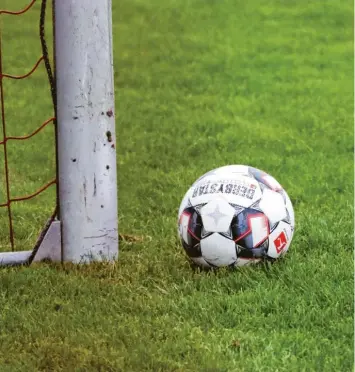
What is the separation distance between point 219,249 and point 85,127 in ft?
2.76

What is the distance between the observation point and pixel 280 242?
4137mm

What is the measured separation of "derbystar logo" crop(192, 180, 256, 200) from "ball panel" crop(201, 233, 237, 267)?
22 cm

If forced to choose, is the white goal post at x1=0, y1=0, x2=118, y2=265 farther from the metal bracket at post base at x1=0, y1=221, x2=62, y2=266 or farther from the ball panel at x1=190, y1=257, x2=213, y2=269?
the ball panel at x1=190, y1=257, x2=213, y2=269

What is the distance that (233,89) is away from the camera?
28.2 ft

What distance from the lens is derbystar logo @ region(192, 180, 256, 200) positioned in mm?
4129

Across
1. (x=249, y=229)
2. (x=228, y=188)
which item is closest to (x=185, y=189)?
(x=228, y=188)

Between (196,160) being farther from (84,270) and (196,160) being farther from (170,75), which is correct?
(170,75)

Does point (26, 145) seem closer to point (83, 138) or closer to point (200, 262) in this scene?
point (83, 138)

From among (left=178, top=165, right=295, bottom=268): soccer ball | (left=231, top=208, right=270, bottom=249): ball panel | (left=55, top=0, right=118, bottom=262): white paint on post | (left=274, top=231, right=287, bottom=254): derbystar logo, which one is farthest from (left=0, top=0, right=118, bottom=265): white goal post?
(left=274, top=231, right=287, bottom=254): derbystar logo

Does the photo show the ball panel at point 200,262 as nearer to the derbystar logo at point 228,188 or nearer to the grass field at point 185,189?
the grass field at point 185,189

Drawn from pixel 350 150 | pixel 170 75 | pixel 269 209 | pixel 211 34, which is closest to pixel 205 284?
pixel 269 209

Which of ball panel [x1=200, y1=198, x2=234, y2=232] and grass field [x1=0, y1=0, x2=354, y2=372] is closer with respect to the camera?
grass field [x1=0, y1=0, x2=354, y2=372]

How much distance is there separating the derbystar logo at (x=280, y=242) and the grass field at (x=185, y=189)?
0.08 metres

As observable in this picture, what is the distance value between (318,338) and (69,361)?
94 cm
